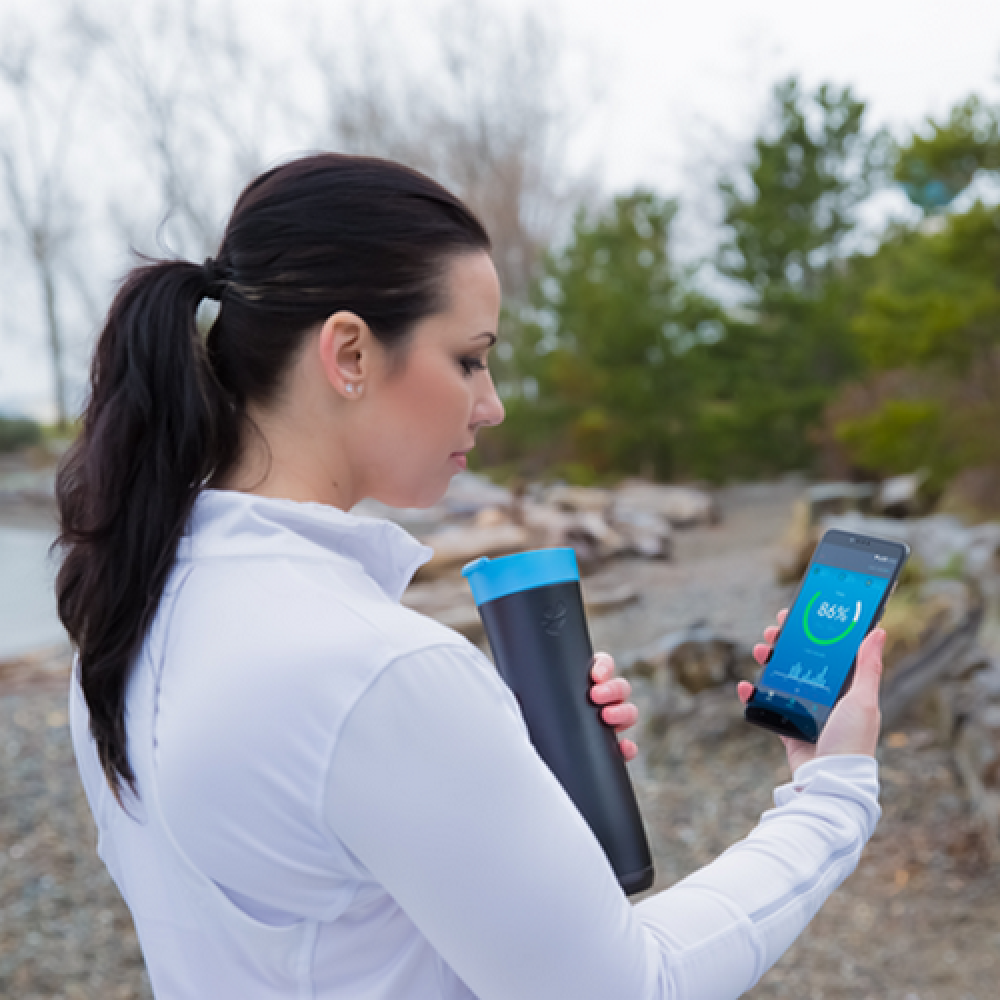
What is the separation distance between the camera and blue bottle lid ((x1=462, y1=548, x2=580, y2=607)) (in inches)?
33.7

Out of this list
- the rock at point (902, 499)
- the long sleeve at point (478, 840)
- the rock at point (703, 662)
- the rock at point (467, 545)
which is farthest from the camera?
the rock at point (902, 499)

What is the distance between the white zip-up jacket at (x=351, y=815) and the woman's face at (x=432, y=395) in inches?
3.6

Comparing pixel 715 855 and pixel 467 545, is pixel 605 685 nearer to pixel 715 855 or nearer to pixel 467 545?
pixel 715 855

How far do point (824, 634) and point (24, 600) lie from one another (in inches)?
295

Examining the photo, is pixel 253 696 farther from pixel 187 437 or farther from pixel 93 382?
pixel 93 382

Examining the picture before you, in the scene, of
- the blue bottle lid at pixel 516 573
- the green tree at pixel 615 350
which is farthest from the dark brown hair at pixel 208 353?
the green tree at pixel 615 350

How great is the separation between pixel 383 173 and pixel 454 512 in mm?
8857

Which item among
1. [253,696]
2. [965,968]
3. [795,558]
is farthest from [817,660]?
[795,558]

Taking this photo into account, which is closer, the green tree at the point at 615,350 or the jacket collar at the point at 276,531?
the jacket collar at the point at 276,531

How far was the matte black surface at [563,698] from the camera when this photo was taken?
856 mm

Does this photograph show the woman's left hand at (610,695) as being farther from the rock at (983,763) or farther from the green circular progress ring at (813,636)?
A: the rock at (983,763)

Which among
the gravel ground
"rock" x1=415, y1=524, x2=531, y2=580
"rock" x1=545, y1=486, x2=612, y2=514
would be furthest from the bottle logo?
"rock" x1=545, y1=486, x2=612, y2=514

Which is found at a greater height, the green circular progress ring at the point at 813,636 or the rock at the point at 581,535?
the green circular progress ring at the point at 813,636

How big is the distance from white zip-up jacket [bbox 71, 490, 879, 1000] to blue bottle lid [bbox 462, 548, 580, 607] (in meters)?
0.13
